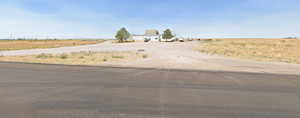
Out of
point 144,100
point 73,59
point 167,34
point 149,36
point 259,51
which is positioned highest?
point 149,36

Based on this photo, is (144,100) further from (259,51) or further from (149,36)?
(149,36)

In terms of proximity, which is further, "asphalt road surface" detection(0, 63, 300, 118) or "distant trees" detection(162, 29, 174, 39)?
"distant trees" detection(162, 29, 174, 39)

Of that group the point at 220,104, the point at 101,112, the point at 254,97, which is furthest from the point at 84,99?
the point at 254,97

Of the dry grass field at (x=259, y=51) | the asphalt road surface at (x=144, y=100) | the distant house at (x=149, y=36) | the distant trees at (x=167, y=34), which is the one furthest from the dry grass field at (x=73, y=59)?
the distant house at (x=149, y=36)

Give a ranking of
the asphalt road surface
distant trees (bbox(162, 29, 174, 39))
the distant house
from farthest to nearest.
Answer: the distant house < distant trees (bbox(162, 29, 174, 39)) < the asphalt road surface

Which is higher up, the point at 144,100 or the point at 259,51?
the point at 259,51

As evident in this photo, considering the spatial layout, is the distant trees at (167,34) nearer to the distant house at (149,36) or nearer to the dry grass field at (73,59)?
the distant house at (149,36)

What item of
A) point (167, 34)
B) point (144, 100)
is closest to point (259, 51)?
point (144, 100)

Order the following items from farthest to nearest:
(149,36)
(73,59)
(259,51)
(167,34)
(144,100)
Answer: (149,36), (167,34), (259,51), (73,59), (144,100)

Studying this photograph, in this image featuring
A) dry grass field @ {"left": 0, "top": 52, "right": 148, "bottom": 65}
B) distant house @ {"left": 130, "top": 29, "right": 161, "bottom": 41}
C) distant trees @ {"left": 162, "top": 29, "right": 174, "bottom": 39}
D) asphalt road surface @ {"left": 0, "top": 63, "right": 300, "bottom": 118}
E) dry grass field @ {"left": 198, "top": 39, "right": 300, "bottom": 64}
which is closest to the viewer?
asphalt road surface @ {"left": 0, "top": 63, "right": 300, "bottom": 118}

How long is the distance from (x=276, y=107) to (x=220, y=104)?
1.31 metres

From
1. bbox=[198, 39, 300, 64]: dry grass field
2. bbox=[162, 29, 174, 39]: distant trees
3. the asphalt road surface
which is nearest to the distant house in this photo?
bbox=[162, 29, 174, 39]: distant trees

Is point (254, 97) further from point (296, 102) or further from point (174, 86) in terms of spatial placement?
point (174, 86)

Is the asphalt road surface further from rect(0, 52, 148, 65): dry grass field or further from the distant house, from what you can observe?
the distant house
